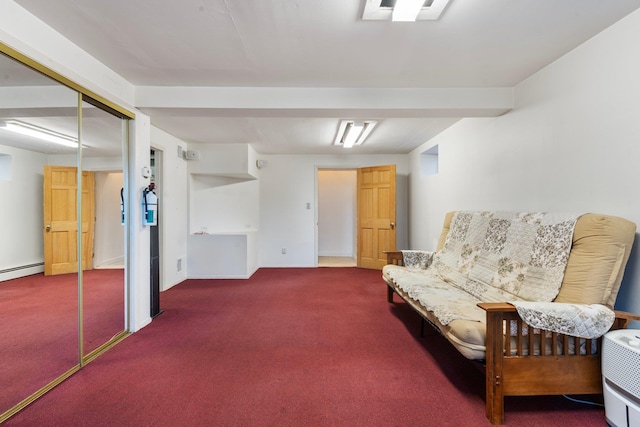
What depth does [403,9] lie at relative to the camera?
1544 millimetres

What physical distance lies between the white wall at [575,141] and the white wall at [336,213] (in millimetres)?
4105

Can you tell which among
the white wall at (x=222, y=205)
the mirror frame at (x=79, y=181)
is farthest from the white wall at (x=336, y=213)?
the mirror frame at (x=79, y=181)

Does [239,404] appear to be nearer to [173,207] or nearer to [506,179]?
[506,179]

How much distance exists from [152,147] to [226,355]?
2820 mm

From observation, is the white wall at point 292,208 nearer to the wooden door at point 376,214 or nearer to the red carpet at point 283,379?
the wooden door at point 376,214

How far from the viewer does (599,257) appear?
1.67m

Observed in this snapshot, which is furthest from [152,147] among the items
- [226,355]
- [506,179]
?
[506,179]

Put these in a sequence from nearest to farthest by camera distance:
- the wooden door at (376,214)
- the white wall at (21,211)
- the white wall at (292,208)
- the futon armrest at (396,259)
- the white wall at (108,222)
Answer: the white wall at (21,211) → the white wall at (108,222) → the futon armrest at (396,259) → the wooden door at (376,214) → the white wall at (292,208)

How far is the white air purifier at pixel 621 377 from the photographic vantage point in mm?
1308

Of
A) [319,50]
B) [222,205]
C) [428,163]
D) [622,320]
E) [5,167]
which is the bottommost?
[622,320]

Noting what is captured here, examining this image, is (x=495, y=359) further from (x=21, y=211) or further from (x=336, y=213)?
(x=336, y=213)

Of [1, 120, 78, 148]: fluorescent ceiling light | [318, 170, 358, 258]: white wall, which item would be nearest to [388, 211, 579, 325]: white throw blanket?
[1, 120, 78, 148]: fluorescent ceiling light

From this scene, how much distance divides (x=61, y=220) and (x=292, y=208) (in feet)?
12.7

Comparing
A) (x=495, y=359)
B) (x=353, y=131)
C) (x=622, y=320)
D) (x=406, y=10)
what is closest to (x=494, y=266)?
(x=622, y=320)
